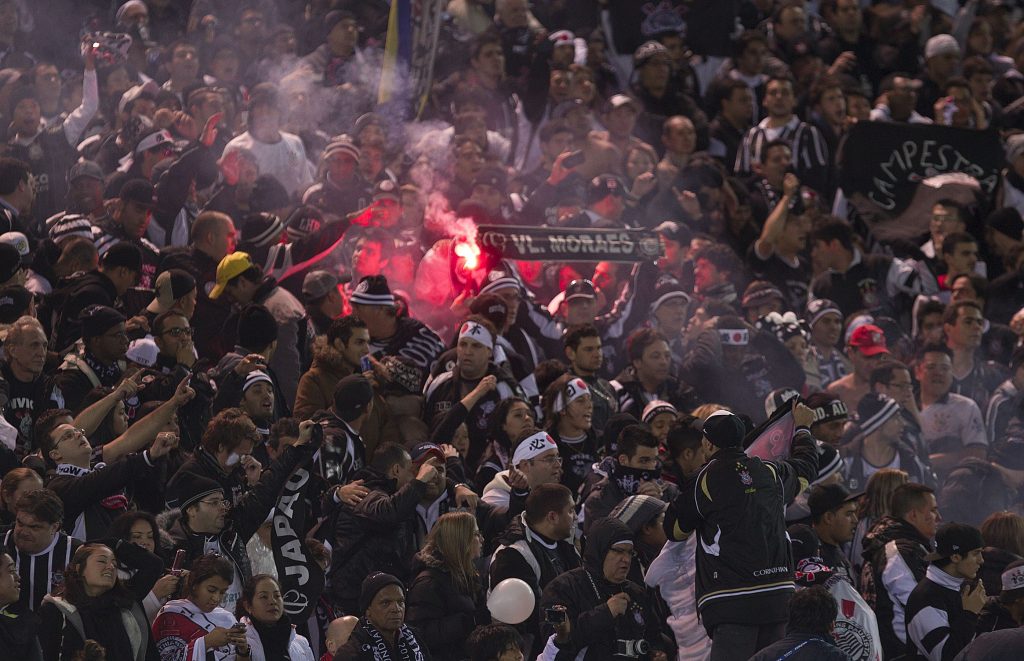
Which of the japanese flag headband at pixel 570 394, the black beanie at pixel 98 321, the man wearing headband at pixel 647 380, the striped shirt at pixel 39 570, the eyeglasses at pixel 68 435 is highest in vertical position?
the eyeglasses at pixel 68 435

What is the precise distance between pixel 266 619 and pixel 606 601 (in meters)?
1.81

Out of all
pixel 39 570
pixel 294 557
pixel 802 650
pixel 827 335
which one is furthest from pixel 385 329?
pixel 802 650

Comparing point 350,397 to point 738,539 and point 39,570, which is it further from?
point 738,539

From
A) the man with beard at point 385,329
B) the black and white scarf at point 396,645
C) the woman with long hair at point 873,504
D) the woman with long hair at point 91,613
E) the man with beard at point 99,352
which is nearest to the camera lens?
the woman with long hair at point 91,613

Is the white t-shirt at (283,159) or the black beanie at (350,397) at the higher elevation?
the black beanie at (350,397)

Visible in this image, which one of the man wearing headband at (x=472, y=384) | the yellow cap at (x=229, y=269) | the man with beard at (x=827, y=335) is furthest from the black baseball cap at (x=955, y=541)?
the yellow cap at (x=229, y=269)

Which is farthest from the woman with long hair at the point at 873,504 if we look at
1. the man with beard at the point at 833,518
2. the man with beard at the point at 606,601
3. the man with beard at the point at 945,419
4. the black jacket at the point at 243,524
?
the black jacket at the point at 243,524

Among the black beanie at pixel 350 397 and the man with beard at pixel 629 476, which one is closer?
the man with beard at pixel 629 476

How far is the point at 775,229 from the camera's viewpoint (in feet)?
51.6

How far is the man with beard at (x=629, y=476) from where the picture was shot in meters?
10.6

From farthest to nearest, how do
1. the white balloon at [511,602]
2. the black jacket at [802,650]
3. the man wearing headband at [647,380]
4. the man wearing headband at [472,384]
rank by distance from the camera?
1. the man wearing headband at [647,380]
2. the man wearing headband at [472,384]
3. the white balloon at [511,602]
4. the black jacket at [802,650]

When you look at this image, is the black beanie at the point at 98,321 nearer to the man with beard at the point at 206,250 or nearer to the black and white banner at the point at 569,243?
the man with beard at the point at 206,250

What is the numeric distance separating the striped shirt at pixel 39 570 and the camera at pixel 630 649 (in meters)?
2.84

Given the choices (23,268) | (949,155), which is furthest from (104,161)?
(949,155)
